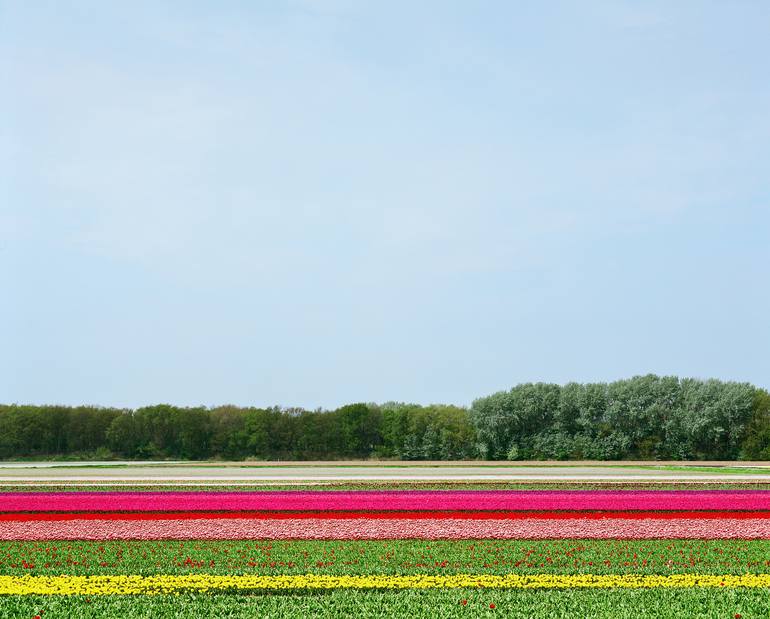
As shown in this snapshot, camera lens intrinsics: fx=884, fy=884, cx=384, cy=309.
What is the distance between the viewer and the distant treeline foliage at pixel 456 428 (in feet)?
228

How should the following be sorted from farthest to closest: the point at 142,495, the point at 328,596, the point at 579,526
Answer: the point at 142,495 → the point at 579,526 → the point at 328,596

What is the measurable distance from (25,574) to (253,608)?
5.06 metres

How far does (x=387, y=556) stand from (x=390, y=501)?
952 cm

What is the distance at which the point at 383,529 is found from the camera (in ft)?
67.5

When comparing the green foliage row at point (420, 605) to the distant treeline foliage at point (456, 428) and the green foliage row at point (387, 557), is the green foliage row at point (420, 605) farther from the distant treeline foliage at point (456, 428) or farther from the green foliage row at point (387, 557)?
the distant treeline foliage at point (456, 428)

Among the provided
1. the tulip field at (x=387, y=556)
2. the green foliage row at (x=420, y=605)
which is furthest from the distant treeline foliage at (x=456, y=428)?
the green foliage row at (x=420, y=605)

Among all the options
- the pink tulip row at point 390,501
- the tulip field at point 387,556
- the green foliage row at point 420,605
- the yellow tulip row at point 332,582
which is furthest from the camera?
the pink tulip row at point 390,501

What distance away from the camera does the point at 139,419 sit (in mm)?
79250

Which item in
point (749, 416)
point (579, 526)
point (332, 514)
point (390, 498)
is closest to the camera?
point (579, 526)

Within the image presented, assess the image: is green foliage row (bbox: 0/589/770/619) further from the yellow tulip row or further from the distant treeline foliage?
the distant treeline foliage

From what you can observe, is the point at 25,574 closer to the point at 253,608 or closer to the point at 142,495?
the point at 253,608

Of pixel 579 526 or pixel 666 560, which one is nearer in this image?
pixel 666 560

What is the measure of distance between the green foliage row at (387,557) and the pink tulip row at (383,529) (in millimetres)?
599

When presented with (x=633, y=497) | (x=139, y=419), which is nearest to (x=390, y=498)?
(x=633, y=497)
